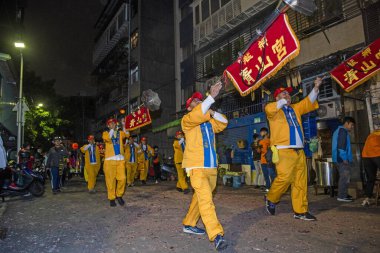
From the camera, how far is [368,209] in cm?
639

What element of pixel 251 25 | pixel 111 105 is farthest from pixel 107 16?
pixel 251 25

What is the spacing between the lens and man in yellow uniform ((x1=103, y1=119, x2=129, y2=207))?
737 centimetres

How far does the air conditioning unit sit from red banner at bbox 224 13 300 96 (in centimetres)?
570

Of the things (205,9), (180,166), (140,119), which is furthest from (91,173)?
(205,9)

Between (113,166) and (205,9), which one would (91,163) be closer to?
(113,166)

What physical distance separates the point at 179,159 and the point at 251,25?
9.64 meters

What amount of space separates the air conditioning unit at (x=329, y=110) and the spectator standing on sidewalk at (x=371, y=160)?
17.6 ft

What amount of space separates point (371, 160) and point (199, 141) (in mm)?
4874

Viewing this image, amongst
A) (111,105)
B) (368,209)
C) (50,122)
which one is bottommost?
(368,209)

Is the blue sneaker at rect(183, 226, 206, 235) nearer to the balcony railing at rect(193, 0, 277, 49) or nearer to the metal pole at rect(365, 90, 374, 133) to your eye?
the metal pole at rect(365, 90, 374, 133)

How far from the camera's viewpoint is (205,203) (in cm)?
393

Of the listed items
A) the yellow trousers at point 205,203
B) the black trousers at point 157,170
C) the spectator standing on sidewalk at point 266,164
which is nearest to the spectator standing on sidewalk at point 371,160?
the spectator standing on sidewalk at point 266,164

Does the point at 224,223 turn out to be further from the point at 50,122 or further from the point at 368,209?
the point at 50,122

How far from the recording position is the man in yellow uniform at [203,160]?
151 inches
